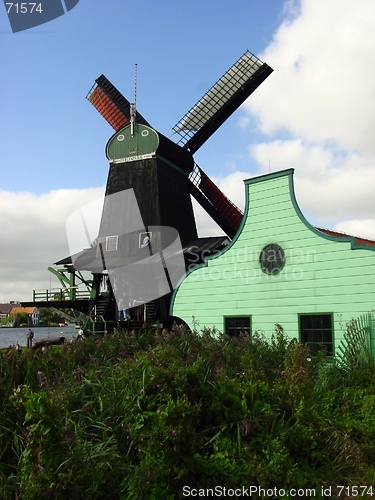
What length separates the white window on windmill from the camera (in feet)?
76.7

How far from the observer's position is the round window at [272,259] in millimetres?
11367

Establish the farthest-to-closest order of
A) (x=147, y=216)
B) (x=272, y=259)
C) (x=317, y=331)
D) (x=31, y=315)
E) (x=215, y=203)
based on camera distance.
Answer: (x=31, y=315) → (x=215, y=203) → (x=147, y=216) → (x=272, y=259) → (x=317, y=331)

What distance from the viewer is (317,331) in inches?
423

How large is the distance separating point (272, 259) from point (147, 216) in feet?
40.6

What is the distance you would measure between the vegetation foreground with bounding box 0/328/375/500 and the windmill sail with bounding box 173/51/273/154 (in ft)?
73.4

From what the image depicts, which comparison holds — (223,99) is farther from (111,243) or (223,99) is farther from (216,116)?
(111,243)

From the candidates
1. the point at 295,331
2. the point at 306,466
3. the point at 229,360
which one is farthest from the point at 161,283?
the point at 306,466

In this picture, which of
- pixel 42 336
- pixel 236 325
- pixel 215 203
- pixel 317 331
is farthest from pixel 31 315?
pixel 317 331

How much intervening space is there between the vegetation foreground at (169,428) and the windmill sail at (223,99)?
2238 cm

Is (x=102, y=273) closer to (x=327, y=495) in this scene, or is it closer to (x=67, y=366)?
(x=67, y=366)

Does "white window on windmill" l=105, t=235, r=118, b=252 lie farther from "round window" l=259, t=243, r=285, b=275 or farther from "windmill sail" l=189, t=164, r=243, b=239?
"round window" l=259, t=243, r=285, b=275

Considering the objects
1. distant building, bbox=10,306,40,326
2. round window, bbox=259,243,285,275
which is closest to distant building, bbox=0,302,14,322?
distant building, bbox=10,306,40,326

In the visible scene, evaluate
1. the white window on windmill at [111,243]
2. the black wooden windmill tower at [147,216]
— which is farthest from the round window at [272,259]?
the white window on windmill at [111,243]

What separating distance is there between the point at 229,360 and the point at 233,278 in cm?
505
